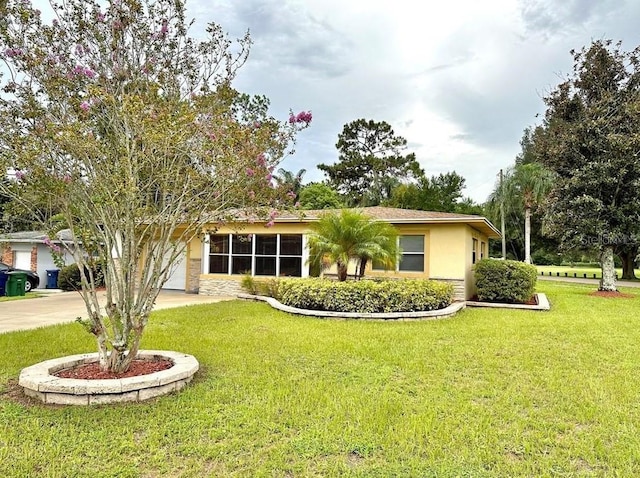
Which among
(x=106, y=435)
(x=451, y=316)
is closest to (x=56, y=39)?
(x=106, y=435)

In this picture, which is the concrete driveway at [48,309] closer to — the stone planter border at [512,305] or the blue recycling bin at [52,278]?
the blue recycling bin at [52,278]

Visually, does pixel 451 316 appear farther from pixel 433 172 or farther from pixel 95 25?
pixel 433 172

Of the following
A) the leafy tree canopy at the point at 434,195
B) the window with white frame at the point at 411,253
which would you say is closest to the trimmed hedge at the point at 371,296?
the window with white frame at the point at 411,253

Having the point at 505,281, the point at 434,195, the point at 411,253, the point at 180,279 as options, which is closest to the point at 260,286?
the point at 180,279

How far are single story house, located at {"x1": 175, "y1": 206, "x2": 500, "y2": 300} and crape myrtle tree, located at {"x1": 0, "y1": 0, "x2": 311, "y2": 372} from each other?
237 inches

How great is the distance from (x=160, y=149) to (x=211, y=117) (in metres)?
0.91

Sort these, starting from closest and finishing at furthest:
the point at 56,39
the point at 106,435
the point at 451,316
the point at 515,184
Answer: the point at 106,435
the point at 56,39
the point at 451,316
the point at 515,184

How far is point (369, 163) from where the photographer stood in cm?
3719

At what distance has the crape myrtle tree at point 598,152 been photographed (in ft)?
50.1

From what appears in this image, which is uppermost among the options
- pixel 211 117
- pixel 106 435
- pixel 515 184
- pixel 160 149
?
pixel 515 184

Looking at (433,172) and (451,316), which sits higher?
(433,172)

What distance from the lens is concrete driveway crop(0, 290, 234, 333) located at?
9418 millimetres

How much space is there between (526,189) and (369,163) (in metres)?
12.7

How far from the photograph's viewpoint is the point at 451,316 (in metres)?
10.5
